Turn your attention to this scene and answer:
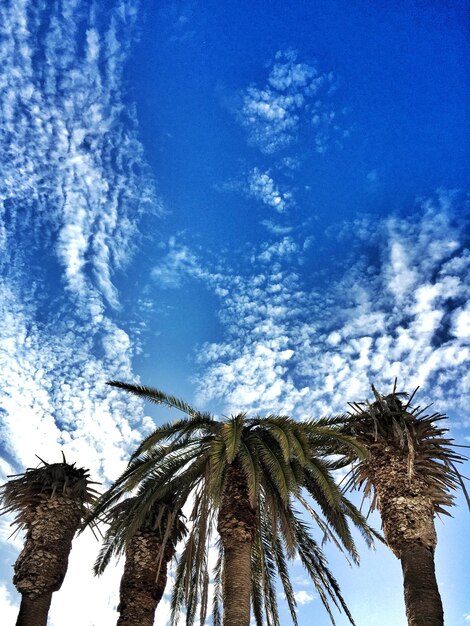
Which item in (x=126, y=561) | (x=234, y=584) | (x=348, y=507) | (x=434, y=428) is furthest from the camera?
(x=126, y=561)

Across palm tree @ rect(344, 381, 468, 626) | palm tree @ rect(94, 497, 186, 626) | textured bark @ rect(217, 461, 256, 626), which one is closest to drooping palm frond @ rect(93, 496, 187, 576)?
palm tree @ rect(94, 497, 186, 626)

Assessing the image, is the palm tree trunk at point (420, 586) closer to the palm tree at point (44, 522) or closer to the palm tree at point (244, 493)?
the palm tree at point (244, 493)

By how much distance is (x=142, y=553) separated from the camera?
52.1 feet

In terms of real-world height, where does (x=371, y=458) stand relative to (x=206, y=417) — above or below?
below

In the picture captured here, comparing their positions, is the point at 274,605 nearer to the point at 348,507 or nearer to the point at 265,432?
the point at 348,507

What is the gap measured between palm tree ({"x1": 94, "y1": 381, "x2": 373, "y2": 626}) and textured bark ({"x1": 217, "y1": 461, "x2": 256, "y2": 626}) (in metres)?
0.02

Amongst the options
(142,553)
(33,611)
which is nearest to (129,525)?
(142,553)

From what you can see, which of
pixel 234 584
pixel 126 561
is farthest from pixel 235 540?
pixel 126 561

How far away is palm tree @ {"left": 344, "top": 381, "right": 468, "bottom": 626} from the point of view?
38.7ft

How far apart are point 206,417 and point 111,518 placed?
4568 mm

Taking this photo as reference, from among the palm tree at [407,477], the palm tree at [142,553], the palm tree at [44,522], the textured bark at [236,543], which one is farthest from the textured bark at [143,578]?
the palm tree at [407,477]

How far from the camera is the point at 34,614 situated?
46.5ft

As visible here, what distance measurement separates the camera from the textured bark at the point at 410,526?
1097 cm

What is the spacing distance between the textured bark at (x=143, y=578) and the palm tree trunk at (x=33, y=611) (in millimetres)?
2005
